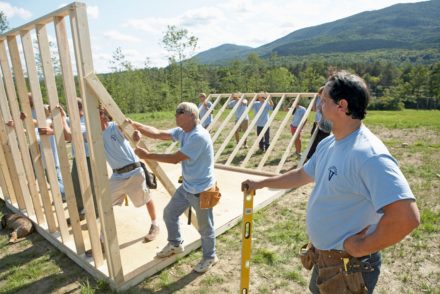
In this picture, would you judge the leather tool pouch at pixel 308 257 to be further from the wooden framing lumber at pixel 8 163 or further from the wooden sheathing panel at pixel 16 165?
the wooden framing lumber at pixel 8 163

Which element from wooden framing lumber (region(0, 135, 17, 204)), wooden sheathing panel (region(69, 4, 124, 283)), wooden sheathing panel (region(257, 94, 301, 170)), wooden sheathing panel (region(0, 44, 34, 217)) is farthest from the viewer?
wooden sheathing panel (region(257, 94, 301, 170))

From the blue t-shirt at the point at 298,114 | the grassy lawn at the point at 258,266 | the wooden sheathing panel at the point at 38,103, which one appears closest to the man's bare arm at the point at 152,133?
the wooden sheathing panel at the point at 38,103

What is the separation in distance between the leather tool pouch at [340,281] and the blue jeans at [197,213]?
1793 millimetres

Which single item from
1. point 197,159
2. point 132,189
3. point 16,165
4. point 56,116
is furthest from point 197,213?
point 16,165

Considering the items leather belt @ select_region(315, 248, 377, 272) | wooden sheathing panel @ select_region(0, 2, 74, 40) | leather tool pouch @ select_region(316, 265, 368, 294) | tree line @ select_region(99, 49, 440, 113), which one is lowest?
tree line @ select_region(99, 49, 440, 113)

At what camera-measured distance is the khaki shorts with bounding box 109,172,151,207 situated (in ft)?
13.1

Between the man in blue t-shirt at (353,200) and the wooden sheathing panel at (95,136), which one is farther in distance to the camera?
the wooden sheathing panel at (95,136)

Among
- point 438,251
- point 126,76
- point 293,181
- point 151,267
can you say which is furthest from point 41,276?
point 126,76

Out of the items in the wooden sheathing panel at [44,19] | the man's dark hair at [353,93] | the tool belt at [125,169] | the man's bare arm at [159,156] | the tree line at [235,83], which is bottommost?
the tree line at [235,83]

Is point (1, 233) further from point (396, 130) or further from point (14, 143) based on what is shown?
point (396, 130)

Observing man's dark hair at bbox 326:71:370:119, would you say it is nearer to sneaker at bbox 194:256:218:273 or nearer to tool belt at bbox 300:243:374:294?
tool belt at bbox 300:243:374:294

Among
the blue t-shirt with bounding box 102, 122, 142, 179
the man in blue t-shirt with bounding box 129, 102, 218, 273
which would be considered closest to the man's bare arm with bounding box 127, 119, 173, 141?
the man in blue t-shirt with bounding box 129, 102, 218, 273

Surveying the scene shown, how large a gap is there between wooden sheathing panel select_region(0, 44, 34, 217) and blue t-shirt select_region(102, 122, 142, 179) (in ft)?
6.23

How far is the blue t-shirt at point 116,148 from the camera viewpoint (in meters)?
3.91
